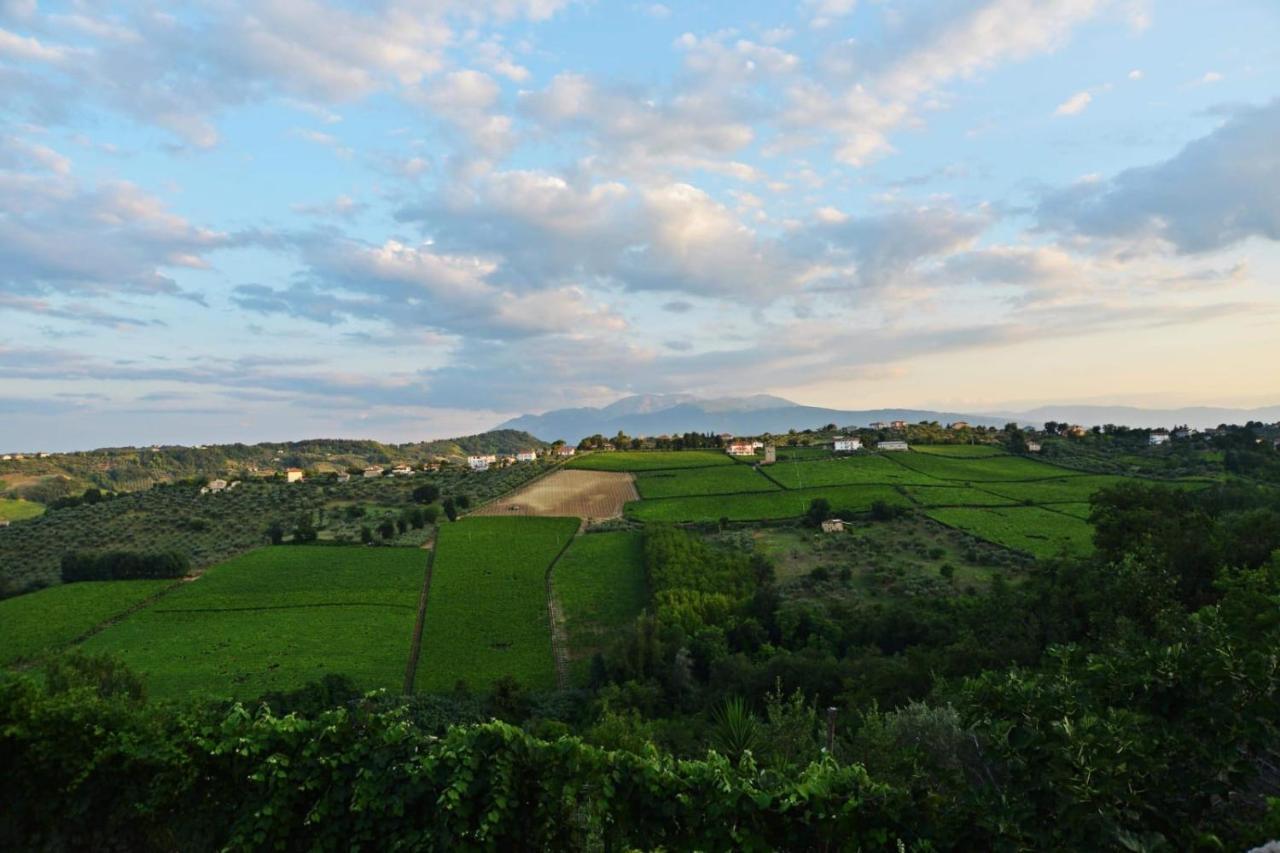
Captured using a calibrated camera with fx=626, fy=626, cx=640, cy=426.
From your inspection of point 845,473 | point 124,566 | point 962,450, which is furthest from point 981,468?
point 124,566

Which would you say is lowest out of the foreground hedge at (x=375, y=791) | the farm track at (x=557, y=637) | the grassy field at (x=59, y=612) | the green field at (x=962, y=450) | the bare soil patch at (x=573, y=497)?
the farm track at (x=557, y=637)

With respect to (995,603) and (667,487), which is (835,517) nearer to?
(667,487)

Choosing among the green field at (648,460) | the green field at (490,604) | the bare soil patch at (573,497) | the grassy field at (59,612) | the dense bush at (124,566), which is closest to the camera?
the green field at (490,604)

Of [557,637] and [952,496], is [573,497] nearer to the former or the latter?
[557,637]

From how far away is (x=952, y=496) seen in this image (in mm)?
61344

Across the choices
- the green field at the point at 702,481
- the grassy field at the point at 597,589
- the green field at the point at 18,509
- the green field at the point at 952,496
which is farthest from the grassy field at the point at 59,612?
the green field at the point at 952,496

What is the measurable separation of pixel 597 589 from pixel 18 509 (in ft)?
341

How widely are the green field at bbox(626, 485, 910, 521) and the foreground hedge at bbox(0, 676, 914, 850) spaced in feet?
179

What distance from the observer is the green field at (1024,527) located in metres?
45.8

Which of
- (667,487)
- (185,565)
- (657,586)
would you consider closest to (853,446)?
(667,487)

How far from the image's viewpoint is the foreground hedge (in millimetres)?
5816

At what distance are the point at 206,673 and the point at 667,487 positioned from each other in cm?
4887

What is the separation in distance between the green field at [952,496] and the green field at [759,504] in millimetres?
1774

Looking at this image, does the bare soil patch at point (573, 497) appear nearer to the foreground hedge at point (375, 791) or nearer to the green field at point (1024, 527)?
the green field at point (1024, 527)
